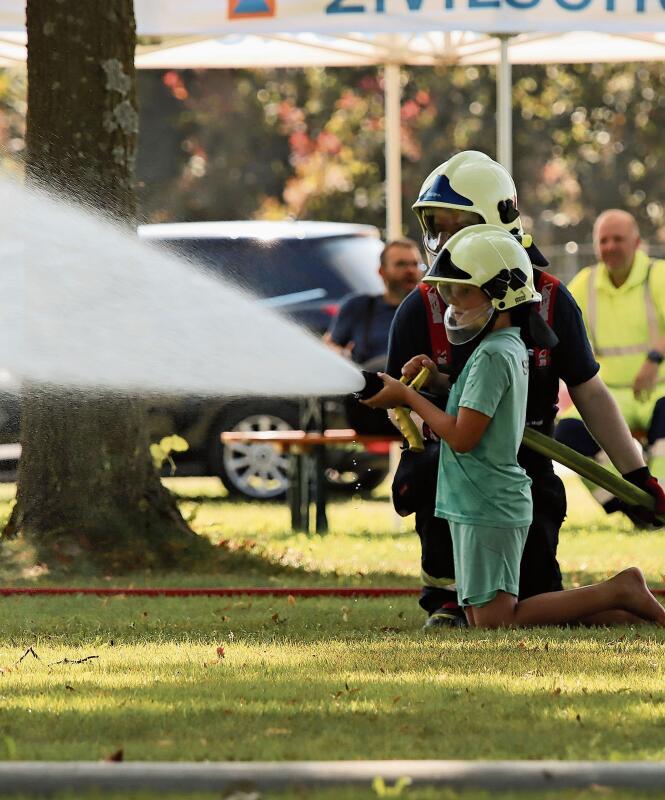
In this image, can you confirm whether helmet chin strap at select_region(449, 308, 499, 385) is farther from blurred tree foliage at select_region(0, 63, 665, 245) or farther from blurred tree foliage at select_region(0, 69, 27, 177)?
blurred tree foliage at select_region(0, 63, 665, 245)

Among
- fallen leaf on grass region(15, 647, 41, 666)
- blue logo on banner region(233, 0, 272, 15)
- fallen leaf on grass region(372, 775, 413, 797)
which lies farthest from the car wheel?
fallen leaf on grass region(372, 775, 413, 797)

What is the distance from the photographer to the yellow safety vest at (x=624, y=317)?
429 inches

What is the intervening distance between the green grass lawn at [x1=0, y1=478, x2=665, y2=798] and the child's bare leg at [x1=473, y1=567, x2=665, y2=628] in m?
0.10

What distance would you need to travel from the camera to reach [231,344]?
8906 millimetres

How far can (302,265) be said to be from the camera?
14.0 meters

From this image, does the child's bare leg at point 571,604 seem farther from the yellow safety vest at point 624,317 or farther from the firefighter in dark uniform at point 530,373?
the yellow safety vest at point 624,317

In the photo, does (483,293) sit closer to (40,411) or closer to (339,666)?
(339,666)

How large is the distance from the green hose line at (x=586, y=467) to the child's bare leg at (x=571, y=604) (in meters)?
0.31

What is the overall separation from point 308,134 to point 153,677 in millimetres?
28551

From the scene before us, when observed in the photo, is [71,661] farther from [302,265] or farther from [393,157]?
[302,265]

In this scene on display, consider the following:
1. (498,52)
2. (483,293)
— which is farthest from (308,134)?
(483,293)

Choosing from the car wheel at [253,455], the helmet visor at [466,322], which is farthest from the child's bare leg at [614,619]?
the car wheel at [253,455]

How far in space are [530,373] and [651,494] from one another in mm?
630

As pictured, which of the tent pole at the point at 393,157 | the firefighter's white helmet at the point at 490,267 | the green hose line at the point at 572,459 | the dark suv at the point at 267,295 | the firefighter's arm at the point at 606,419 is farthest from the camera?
the dark suv at the point at 267,295
